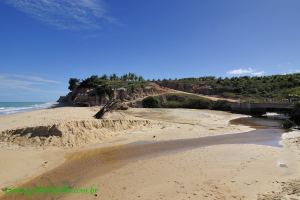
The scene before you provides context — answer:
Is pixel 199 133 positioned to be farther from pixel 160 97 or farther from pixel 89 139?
pixel 160 97

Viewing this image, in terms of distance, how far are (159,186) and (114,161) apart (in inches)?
175

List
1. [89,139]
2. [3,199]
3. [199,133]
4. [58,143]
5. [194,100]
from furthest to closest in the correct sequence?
[194,100] < [199,133] < [89,139] < [58,143] < [3,199]

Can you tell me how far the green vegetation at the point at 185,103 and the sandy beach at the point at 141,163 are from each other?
83.2 feet

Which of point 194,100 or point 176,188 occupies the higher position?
point 194,100

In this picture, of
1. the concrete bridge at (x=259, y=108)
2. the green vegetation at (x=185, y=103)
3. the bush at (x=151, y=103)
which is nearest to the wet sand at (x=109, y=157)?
the concrete bridge at (x=259, y=108)

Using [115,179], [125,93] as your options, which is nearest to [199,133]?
[115,179]

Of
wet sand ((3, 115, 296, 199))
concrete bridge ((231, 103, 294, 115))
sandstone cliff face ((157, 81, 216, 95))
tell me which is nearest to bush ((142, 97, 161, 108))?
concrete bridge ((231, 103, 294, 115))

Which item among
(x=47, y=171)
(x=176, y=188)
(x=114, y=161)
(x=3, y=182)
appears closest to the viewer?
(x=176, y=188)

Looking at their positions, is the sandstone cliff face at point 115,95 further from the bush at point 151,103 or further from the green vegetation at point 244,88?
the green vegetation at point 244,88

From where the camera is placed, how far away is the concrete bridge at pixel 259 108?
40.2 metres

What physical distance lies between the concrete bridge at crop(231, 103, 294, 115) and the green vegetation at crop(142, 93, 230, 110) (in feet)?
5.44

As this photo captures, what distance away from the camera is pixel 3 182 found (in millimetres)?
10414

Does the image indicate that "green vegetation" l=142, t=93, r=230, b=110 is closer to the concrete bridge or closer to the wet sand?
the concrete bridge

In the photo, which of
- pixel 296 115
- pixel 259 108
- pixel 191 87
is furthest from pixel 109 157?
pixel 191 87
